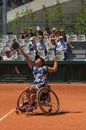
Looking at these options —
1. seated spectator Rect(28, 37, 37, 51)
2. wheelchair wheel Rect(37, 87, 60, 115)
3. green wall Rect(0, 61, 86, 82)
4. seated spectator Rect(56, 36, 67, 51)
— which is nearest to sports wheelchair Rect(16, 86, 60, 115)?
wheelchair wheel Rect(37, 87, 60, 115)

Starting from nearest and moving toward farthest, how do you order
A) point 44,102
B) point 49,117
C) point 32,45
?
1. point 49,117
2. point 44,102
3. point 32,45

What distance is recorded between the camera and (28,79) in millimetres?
20469

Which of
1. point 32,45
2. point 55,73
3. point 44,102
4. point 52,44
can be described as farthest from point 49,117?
point 32,45

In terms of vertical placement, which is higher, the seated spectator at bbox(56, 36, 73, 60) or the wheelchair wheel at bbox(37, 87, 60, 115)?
the seated spectator at bbox(56, 36, 73, 60)

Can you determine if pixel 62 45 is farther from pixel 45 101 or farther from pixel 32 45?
pixel 45 101

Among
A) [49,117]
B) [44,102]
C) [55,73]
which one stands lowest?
[49,117]

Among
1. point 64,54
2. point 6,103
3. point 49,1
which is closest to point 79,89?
point 64,54

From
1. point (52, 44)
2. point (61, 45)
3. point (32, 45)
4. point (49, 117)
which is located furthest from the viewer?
point (32, 45)

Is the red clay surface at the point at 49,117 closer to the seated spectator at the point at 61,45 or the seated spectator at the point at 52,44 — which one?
the seated spectator at the point at 61,45

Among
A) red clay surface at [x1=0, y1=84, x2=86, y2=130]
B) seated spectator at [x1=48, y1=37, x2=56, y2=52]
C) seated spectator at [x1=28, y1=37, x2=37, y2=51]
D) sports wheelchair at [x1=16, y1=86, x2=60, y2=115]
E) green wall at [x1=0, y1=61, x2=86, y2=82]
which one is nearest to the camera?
red clay surface at [x1=0, y1=84, x2=86, y2=130]

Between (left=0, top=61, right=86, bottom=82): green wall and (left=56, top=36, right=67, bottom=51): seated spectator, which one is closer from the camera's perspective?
(left=0, top=61, right=86, bottom=82): green wall

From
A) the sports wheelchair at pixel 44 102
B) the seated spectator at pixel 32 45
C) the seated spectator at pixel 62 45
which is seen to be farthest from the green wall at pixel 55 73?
the sports wheelchair at pixel 44 102

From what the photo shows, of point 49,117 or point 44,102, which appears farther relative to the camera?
point 44,102

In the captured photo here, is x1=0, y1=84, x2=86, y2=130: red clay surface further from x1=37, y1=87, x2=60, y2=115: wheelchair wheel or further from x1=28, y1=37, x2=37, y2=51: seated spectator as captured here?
x1=28, y1=37, x2=37, y2=51: seated spectator
